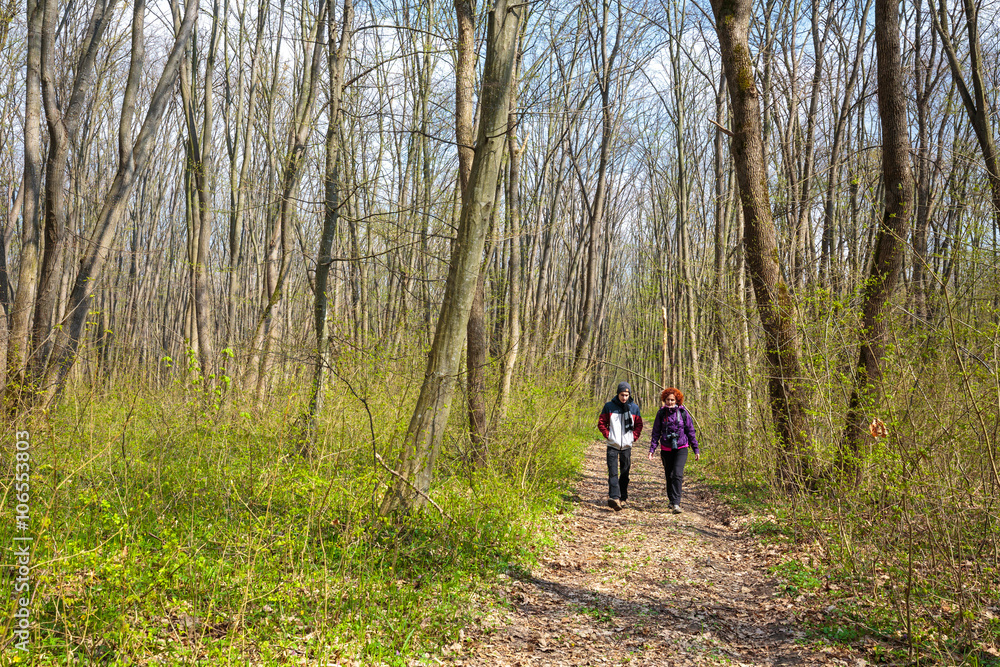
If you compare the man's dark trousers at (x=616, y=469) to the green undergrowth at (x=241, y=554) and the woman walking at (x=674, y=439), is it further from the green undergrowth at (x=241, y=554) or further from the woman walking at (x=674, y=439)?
the green undergrowth at (x=241, y=554)

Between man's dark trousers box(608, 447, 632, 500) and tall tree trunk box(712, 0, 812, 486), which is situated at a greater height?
tall tree trunk box(712, 0, 812, 486)

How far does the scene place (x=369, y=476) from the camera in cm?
403

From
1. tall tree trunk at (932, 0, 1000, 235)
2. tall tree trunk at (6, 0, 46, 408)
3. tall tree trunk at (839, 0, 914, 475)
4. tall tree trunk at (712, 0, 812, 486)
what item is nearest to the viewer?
tall tree trunk at (839, 0, 914, 475)

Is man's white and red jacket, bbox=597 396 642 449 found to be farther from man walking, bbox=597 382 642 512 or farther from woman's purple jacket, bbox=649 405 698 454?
woman's purple jacket, bbox=649 405 698 454

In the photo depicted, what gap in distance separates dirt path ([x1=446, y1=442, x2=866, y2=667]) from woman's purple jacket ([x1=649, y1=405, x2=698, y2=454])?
1.04m

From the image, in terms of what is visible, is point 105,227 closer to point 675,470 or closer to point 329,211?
point 329,211

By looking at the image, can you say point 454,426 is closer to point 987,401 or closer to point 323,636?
point 323,636

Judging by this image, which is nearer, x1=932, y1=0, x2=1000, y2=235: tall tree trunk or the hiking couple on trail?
x1=932, y1=0, x2=1000, y2=235: tall tree trunk

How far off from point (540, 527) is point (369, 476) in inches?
104

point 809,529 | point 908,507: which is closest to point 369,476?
point 908,507

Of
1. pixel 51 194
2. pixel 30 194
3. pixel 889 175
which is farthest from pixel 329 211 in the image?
pixel 889 175

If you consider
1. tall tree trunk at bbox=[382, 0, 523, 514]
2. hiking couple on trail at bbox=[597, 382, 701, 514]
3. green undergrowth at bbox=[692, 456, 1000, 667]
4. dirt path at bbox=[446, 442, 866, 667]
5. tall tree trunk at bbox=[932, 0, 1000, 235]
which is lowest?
dirt path at bbox=[446, 442, 866, 667]

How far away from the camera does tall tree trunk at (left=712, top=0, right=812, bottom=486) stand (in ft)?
20.7

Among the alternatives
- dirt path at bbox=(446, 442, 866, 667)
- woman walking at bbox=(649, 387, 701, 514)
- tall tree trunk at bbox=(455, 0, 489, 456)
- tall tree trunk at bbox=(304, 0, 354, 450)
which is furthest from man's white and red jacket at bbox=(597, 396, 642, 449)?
tall tree trunk at bbox=(304, 0, 354, 450)
